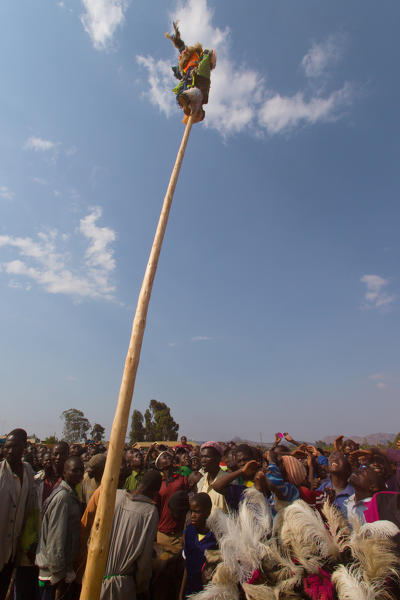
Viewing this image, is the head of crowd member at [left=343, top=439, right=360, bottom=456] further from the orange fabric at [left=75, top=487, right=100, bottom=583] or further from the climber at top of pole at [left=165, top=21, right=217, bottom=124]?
the climber at top of pole at [left=165, top=21, right=217, bottom=124]

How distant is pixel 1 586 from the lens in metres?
3.96

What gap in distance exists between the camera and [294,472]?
3047 millimetres

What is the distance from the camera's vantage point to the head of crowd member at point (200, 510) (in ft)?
11.3

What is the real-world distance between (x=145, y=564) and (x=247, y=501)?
198 cm

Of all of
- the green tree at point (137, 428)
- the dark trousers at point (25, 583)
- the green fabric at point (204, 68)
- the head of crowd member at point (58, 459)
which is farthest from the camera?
the green tree at point (137, 428)

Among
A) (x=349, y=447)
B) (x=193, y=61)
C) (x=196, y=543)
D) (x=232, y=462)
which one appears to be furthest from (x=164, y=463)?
(x=193, y=61)

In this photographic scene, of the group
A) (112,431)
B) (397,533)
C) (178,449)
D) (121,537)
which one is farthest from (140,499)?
(178,449)

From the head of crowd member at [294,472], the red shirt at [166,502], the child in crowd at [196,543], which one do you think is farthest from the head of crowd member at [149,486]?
the head of crowd member at [294,472]

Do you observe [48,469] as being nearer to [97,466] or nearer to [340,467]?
[97,466]

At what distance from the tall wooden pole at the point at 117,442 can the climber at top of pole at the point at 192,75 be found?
1.84 m

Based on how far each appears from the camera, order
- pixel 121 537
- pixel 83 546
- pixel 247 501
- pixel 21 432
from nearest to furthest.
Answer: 1. pixel 247 501
2. pixel 121 537
3. pixel 83 546
4. pixel 21 432

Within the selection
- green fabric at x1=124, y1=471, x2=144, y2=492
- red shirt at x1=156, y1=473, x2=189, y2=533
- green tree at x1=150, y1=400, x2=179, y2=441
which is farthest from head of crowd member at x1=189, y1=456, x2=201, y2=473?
green tree at x1=150, y1=400, x2=179, y2=441

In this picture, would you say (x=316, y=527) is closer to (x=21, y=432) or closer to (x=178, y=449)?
(x=21, y=432)

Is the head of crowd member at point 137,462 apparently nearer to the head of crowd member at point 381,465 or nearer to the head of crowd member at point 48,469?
the head of crowd member at point 48,469
